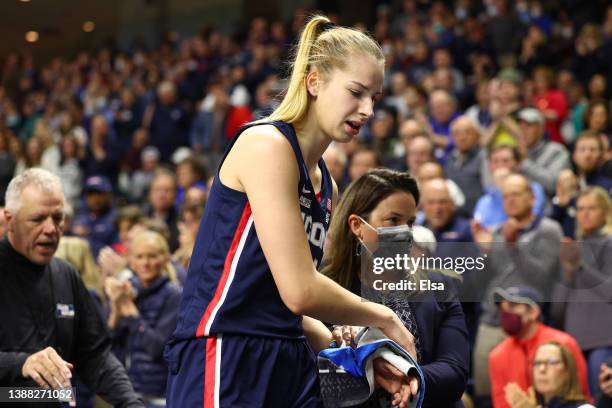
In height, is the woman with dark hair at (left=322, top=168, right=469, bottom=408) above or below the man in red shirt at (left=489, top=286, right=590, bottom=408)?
above

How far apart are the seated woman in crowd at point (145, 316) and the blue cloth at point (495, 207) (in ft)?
7.98

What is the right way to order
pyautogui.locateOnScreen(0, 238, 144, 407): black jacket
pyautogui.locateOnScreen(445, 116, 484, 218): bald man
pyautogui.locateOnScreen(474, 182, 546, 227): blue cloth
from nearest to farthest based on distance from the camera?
1. pyautogui.locateOnScreen(0, 238, 144, 407): black jacket
2. pyautogui.locateOnScreen(474, 182, 546, 227): blue cloth
3. pyautogui.locateOnScreen(445, 116, 484, 218): bald man

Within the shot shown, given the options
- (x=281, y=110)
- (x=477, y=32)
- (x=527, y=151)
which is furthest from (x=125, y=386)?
(x=477, y=32)

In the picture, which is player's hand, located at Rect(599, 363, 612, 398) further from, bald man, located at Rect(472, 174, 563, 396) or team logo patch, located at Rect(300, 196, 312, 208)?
team logo patch, located at Rect(300, 196, 312, 208)

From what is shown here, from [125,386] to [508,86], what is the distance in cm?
627

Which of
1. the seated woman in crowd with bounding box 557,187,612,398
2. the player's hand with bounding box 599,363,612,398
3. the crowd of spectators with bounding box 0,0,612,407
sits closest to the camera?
the seated woman in crowd with bounding box 557,187,612,398

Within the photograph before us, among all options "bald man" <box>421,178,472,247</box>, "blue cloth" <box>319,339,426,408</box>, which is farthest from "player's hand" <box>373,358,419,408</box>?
"bald man" <box>421,178,472,247</box>

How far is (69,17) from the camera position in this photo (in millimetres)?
17797

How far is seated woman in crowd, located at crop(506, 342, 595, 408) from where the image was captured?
5195 millimetres

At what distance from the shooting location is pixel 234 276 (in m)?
2.59

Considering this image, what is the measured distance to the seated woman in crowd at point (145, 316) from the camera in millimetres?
5906

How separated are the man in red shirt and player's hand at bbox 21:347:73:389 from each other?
2.74m

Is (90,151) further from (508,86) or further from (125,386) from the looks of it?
(125,386)

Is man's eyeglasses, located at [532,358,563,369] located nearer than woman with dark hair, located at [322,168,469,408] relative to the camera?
No
